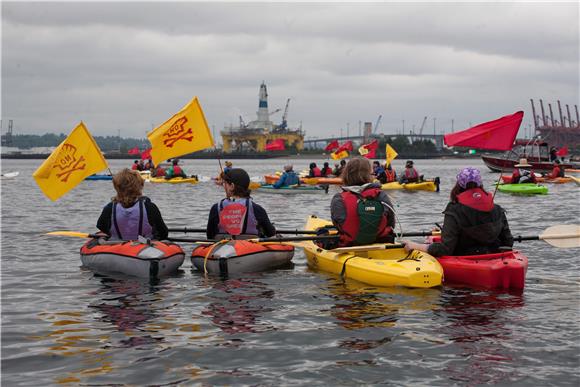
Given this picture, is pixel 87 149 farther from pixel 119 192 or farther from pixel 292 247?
pixel 292 247

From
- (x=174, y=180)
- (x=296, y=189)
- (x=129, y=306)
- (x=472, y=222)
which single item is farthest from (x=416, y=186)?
(x=129, y=306)

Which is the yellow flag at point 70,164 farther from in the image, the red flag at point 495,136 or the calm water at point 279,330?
the red flag at point 495,136

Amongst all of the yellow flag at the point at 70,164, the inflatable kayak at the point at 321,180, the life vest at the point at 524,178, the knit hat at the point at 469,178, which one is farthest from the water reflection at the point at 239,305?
the inflatable kayak at the point at 321,180

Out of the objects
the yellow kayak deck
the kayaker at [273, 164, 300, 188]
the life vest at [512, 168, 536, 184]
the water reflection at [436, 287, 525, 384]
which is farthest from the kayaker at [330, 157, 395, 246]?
the life vest at [512, 168, 536, 184]

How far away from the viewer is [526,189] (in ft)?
119

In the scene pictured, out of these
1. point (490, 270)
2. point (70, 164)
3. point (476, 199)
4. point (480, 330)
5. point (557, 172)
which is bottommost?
point (480, 330)

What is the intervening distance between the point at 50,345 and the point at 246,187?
5604 millimetres

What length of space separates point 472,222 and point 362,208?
1848 millimetres

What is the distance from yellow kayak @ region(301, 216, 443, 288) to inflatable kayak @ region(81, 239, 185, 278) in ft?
9.07

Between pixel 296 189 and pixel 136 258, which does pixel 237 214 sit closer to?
pixel 136 258

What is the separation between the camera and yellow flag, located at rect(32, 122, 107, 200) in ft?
47.5

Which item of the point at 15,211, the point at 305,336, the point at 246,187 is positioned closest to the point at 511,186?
the point at 15,211

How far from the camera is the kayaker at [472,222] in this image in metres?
11.3

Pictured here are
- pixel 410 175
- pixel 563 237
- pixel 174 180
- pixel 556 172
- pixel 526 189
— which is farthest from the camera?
pixel 174 180
